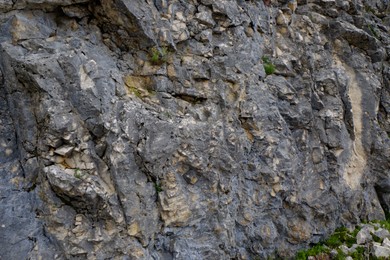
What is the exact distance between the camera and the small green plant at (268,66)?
10000mm

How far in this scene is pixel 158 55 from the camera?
805 centimetres

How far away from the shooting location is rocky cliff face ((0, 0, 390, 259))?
6605mm

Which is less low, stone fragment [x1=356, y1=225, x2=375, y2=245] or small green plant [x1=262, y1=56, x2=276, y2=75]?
small green plant [x1=262, y1=56, x2=276, y2=75]

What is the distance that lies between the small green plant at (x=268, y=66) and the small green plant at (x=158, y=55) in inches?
135

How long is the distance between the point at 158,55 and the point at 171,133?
1998 millimetres

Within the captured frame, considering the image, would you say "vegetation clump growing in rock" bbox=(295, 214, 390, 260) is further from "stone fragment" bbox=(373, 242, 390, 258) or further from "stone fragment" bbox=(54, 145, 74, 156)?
"stone fragment" bbox=(54, 145, 74, 156)

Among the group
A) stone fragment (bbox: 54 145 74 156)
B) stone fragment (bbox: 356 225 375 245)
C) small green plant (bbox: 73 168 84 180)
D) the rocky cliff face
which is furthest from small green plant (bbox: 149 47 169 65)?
stone fragment (bbox: 356 225 375 245)

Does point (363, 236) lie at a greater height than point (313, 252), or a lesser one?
→ greater

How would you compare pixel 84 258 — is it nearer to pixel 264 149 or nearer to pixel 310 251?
pixel 264 149

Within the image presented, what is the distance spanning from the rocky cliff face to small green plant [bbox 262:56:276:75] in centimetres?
5

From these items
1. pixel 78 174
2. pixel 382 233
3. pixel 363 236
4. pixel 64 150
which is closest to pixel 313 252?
pixel 363 236

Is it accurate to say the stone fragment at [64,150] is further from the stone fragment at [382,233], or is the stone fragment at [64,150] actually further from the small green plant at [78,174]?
the stone fragment at [382,233]

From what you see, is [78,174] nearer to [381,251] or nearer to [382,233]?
[381,251]

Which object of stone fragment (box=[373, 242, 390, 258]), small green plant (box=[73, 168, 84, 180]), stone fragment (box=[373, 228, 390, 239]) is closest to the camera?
small green plant (box=[73, 168, 84, 180])
